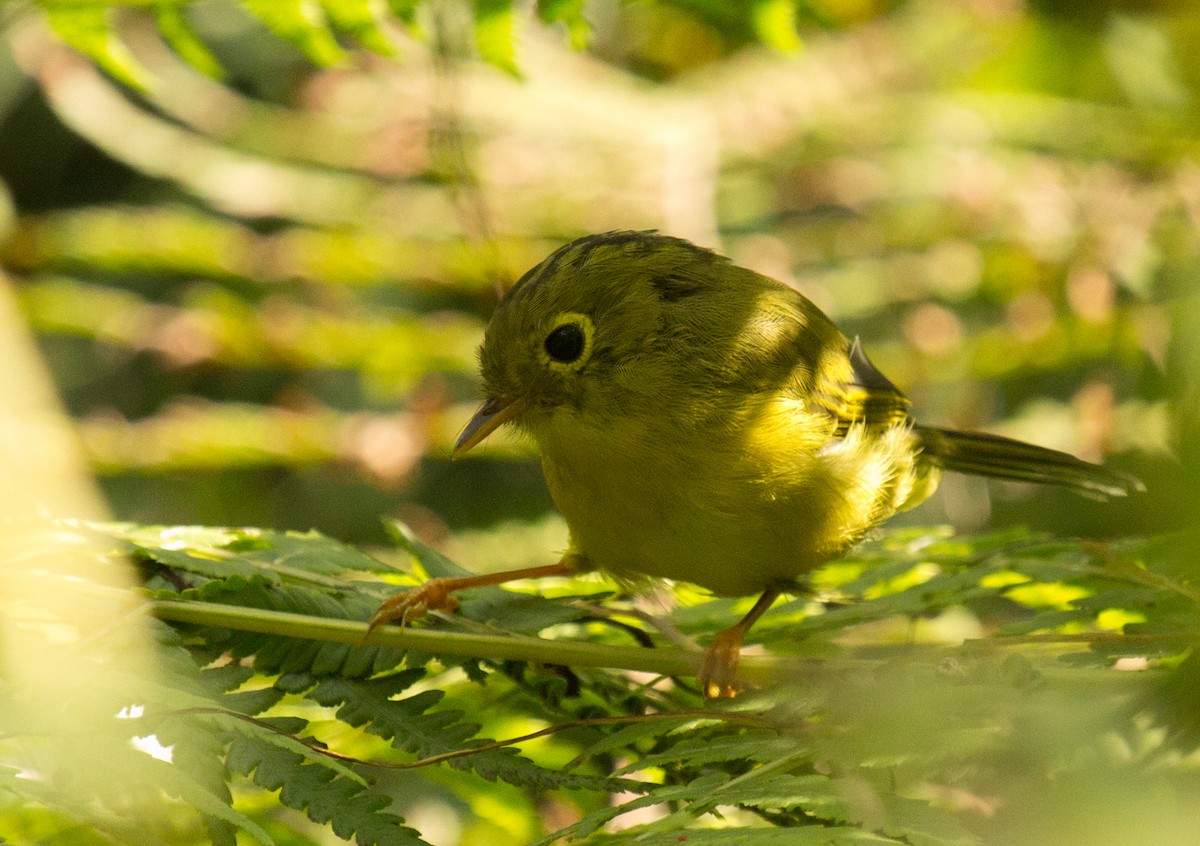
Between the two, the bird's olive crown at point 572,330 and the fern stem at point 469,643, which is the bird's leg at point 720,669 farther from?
the bird's olive crown at point 572,330

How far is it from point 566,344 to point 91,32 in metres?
1.59

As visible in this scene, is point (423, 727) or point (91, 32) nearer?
point (423, 727)

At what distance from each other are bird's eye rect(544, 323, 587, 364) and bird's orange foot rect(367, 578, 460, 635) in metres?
0.57

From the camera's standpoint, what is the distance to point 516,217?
5.50m

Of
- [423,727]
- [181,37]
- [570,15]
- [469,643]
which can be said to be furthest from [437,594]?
[181,37]

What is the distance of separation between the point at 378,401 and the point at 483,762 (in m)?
4.13

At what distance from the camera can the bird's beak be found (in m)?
2.66

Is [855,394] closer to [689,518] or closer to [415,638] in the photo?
[689,518]

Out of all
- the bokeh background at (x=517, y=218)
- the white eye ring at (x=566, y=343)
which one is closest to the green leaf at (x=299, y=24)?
the white eye ring at (x=566, y=343)

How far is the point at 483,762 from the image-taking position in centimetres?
172

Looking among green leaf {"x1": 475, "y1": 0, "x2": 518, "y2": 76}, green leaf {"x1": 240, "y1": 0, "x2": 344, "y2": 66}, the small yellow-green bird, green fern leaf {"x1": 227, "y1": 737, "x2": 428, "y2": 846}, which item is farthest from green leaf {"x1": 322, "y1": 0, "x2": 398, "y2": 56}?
green fern leaf {"x1": 227, "y1": 737, "x2": 428, "y2": 846}

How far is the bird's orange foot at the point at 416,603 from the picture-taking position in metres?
2.02

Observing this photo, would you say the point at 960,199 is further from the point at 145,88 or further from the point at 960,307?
the point at 145,88

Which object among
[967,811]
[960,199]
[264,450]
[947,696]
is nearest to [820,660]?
[967,811]
